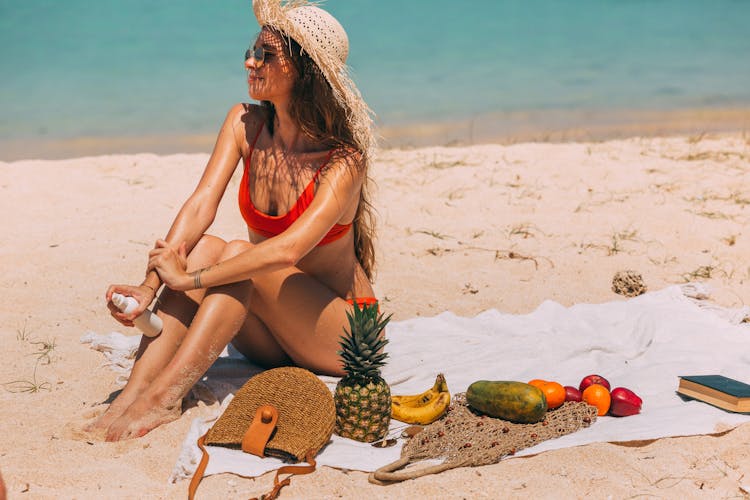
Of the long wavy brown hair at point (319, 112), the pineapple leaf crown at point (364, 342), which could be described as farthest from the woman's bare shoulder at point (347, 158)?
the pineapple leaf crown at point (364, 342)

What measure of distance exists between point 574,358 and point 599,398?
0.84 m

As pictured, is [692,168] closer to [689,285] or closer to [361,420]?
[689,285]

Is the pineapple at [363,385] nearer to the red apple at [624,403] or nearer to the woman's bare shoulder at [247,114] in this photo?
the red apple at [624,403]

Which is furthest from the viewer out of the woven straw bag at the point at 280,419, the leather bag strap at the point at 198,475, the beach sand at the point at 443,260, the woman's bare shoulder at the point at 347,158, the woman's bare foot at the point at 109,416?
the woman's bare shoulder at the point at 347,158

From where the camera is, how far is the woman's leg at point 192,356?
363 cm

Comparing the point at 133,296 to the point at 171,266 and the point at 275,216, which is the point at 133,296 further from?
the point at 275,216

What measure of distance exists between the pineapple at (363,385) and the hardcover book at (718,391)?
1619mm

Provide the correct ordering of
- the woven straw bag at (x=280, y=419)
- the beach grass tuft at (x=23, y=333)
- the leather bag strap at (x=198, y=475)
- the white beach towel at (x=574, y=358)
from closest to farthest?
the leather bag strap at (x=198, y=475), the woven straw bag at (x=280, y=419), the white beach towel at (x=574, y=358), the beach grass tuft at (x=23, y=333)

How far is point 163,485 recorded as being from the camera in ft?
10.3

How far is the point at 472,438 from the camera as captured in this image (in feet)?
11.6

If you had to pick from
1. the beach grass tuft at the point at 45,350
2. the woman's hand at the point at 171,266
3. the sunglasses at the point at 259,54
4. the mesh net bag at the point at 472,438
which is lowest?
the beach grass tuft at the point at 45,350

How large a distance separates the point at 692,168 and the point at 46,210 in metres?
7.47

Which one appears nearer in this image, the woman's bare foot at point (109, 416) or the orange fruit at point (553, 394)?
the woman's bare foot at point (109, 416)

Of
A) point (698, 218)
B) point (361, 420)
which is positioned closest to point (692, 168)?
point (698, 218)
